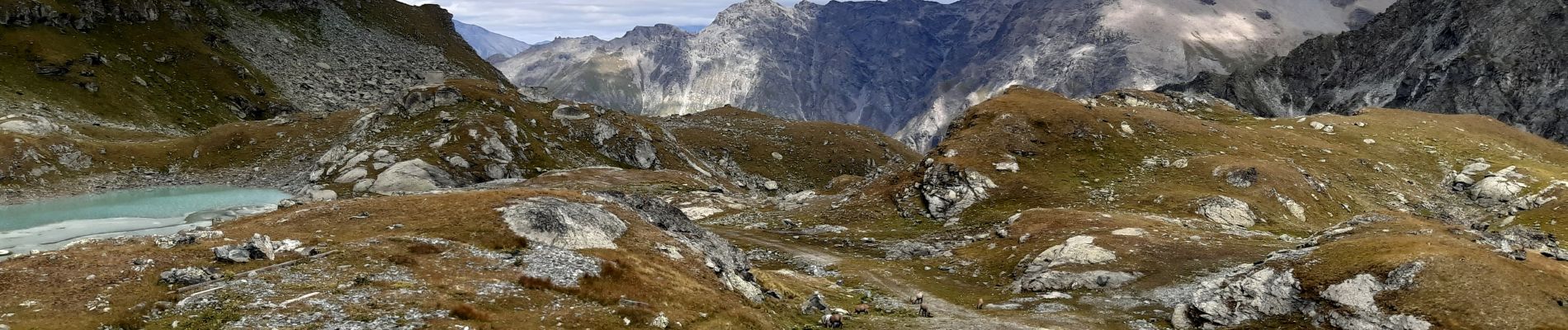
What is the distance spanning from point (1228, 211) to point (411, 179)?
89.9 m

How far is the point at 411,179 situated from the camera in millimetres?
90000

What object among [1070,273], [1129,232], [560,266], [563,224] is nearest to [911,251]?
[1129,232]

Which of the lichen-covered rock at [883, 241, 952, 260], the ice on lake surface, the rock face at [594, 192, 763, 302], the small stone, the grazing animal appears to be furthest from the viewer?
the lichen-covered rock at [883, 241, 952, 260]

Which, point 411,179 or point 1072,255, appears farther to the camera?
point 411,179

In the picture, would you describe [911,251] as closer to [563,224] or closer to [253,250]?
[563,224]

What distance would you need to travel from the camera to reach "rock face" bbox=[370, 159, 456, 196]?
8862 centimetres

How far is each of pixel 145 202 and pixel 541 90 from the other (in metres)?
61.3

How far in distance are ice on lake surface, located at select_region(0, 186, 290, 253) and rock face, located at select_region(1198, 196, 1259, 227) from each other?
90.6m

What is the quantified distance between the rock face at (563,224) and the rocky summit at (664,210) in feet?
0.62

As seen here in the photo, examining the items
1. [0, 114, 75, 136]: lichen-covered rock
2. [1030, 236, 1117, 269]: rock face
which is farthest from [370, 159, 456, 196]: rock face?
[1030, 236, 1117, 269]: rock face

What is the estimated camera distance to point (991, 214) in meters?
74.0

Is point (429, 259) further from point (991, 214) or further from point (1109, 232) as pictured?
point (991, 214)

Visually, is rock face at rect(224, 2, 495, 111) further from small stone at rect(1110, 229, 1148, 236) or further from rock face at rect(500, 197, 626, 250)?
small stone at rect(1110, 229, 1148, 236)

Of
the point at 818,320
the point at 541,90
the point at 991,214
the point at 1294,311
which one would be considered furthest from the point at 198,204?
the point at 1294,311
